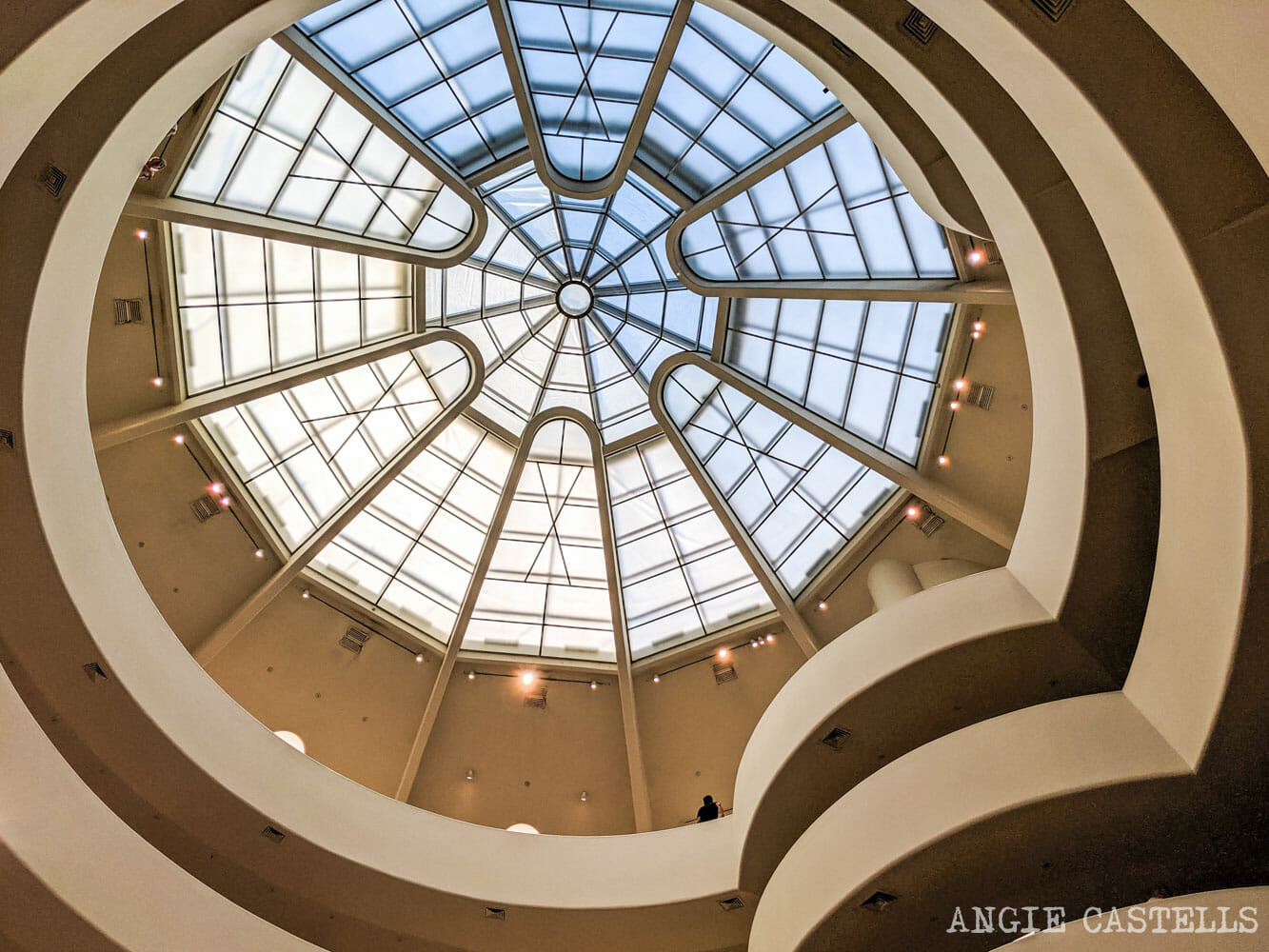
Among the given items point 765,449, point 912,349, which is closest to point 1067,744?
point 912,349

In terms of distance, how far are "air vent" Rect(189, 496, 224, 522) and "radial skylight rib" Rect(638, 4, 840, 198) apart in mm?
13854

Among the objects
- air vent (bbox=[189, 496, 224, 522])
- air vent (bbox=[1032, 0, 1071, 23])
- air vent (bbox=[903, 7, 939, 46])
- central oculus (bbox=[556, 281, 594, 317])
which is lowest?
air vent (bbox=[1032, 0, 1071, 23])

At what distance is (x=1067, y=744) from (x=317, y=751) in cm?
1766

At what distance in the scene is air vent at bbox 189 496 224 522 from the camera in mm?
18797

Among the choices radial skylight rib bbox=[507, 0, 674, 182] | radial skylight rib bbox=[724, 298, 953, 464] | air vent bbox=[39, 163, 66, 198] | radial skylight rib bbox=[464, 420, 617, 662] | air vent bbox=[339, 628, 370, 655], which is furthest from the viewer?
radial skylight rib bbox=[464, 420, 617, 662]

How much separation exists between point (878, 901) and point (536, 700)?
40.6 ft

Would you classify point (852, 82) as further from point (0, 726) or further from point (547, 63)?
point (0, 726)

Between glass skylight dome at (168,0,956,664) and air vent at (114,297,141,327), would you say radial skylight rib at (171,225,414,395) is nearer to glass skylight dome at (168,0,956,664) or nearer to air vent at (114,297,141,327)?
glass skylight dome at (168,0,956,664)

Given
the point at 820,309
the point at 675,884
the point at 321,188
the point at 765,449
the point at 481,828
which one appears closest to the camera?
the point at 675,884

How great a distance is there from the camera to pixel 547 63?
1570cm

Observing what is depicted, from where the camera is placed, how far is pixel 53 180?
9.30 metres

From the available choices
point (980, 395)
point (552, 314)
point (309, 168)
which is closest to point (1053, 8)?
point (980, 395)

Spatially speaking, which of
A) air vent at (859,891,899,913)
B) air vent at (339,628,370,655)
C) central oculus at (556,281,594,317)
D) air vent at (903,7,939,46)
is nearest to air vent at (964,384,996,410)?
central oculus at (556,281,594,317)

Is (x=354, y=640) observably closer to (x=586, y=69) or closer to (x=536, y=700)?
(x=536, y=700)
